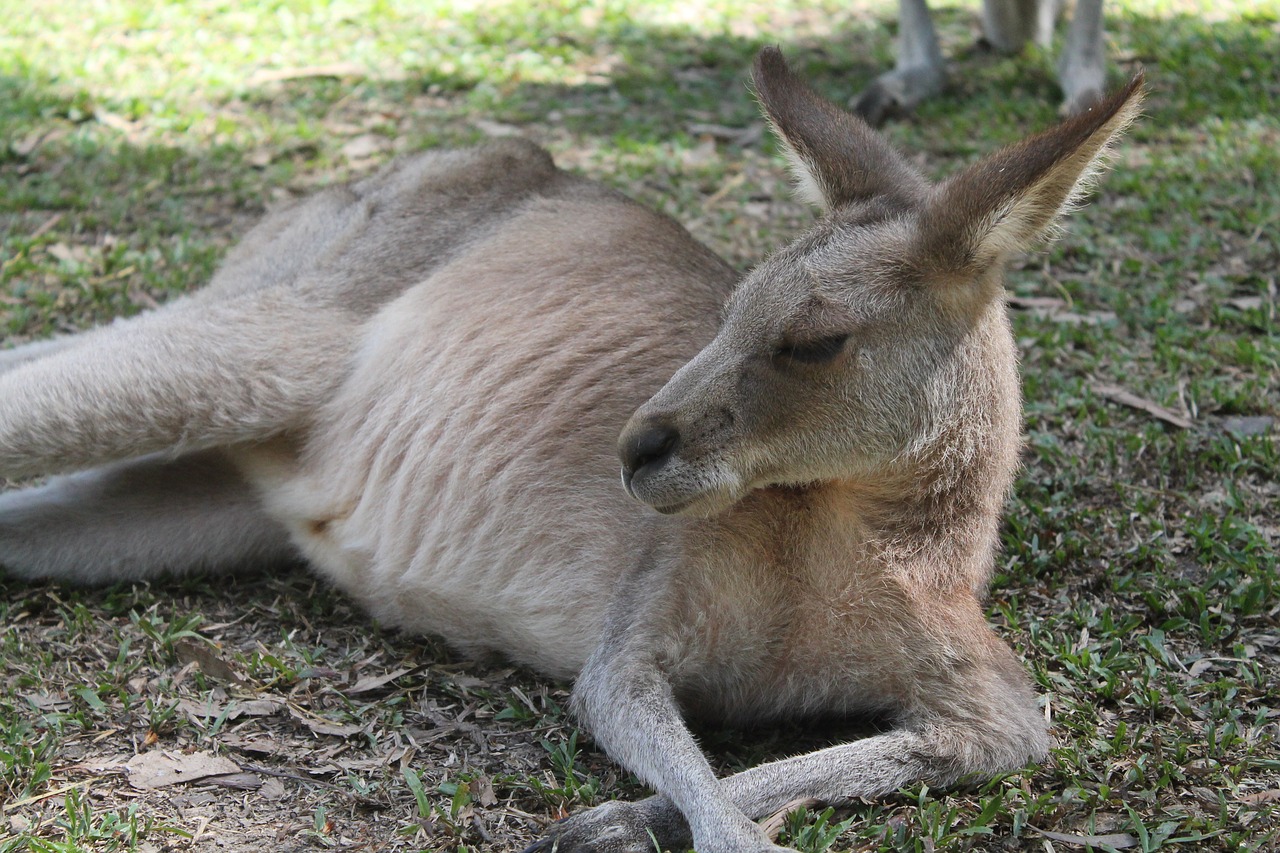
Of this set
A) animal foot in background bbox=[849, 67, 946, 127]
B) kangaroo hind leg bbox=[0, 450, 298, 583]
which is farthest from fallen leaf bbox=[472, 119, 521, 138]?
kangaroo hind leg bbox=[0, 450, 298, 583]

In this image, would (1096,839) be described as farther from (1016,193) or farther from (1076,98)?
(1076,98)

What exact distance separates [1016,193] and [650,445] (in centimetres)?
100

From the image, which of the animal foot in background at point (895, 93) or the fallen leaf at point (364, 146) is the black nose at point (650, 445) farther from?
the animal foot in background at point (895, 93)

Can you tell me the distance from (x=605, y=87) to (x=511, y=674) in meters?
5.19

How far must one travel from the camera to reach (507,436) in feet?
12.0

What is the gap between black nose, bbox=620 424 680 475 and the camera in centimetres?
293

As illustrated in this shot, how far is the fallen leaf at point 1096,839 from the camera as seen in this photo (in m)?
2.84

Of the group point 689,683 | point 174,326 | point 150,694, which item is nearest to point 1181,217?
point 689,683

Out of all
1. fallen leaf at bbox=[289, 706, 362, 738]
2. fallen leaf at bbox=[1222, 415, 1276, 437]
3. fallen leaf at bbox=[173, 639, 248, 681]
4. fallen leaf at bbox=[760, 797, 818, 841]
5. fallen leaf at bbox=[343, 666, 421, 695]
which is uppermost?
fallen leaf at bbox=[760, 797, 818, 841]

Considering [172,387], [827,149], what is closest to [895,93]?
[827,149]

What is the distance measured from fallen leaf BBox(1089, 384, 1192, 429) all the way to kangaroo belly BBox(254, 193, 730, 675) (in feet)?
5.61

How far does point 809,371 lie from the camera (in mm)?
2951

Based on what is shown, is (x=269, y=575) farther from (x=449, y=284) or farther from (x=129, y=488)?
(x=449, y=284)

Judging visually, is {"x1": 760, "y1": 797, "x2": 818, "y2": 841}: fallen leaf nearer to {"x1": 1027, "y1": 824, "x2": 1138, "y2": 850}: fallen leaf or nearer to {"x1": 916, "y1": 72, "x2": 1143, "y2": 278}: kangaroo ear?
{"x1": 1027, "y1": 824, "x2": 1138, "y2": 850}: fallen leaf
